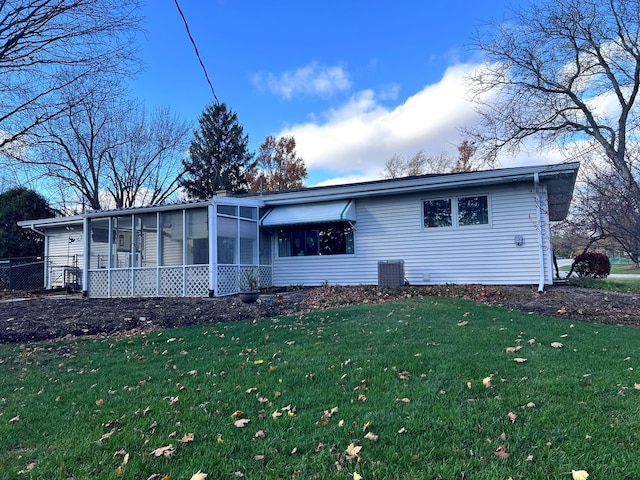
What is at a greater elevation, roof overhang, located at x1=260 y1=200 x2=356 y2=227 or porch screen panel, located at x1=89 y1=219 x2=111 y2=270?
roof overhang, located at x1=260 y1=200 x2=356 y2=227

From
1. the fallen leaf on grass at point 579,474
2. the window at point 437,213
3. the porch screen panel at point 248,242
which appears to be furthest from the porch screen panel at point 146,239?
the fallen leaf on grass at point 579,474

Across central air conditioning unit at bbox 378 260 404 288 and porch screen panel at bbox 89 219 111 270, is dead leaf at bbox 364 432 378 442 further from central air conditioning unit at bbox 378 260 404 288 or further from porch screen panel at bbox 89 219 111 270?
porch screen panel at bbox 89 219 111 270

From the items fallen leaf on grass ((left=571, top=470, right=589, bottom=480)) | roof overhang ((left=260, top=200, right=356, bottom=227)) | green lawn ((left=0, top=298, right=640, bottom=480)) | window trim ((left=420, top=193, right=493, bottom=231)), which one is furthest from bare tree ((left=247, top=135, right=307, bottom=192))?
fallen leaf on grass ((left=571, top=470, right=589, bottom=480))

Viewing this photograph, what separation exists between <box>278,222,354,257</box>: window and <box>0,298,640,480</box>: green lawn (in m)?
8.30

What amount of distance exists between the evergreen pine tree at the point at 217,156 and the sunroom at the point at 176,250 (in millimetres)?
21900

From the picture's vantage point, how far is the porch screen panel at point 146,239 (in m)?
14.5

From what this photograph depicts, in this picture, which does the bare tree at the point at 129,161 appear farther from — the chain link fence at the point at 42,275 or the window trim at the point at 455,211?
the window trim at the point at 455,211

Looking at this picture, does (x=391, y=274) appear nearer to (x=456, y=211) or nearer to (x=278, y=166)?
(x=456, y=211)

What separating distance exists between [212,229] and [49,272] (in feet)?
41.7

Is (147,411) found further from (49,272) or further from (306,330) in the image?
(49,272)

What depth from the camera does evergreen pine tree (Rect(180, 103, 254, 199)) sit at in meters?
37.3

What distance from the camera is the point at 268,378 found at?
452 centimetres

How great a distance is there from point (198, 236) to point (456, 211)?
8264 mm

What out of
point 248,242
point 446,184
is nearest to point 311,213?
point 248,242
